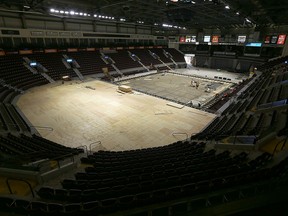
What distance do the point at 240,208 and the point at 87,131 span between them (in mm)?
13242

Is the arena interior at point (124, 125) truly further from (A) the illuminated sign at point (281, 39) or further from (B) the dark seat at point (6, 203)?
(A) the illuminated sign at point (281, 39)

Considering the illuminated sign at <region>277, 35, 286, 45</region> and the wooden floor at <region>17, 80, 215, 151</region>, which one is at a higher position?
the illuminated sign at <region>277, 35, 286, 45</region>

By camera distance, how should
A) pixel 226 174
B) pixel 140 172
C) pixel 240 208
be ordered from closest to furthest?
pixel 240 208, pixel 226 174, pixel 140 172

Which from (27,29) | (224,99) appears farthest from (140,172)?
(27,29)

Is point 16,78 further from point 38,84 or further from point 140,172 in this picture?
point 140,172

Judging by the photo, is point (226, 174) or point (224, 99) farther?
point (224, 99)

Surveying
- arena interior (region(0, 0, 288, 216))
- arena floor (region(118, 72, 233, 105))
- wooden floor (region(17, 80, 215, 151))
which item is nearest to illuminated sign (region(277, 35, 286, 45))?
arena interior (region(0, 0, 288, 216))

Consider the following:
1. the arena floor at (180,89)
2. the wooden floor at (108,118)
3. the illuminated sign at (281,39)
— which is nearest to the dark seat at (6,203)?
the wooden floor at (108,118)

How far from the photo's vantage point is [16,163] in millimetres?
7316

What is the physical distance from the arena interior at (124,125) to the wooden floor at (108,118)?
4.7 inches

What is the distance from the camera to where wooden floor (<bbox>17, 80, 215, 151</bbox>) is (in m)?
14.2

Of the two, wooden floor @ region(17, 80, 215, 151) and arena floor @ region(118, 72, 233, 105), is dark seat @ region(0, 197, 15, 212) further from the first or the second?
arena floor @ region(118, 72, 233, 105)

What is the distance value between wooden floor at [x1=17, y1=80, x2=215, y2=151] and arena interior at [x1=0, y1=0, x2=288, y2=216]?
12 centimetres

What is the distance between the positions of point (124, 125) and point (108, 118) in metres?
2.34
